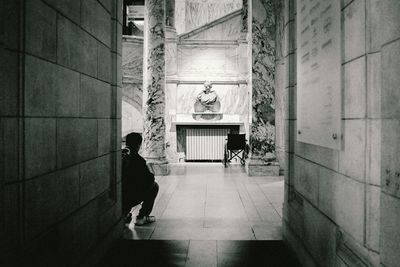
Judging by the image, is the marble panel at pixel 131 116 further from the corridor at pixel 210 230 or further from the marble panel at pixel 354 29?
the marble panel at pixel 354 29

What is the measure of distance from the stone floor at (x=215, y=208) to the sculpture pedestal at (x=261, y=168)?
27cm

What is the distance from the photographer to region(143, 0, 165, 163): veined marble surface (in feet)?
29.7

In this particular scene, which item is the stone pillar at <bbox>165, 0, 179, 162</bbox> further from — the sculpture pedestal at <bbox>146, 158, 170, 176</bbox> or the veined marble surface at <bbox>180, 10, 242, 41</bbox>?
the sculpture pedestal at <bbox>146, 158, 170, 176</bbox>

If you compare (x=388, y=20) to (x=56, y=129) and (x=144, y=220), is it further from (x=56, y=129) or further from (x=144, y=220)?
(x=144, y=220)

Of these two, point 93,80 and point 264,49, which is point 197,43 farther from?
point 93,80

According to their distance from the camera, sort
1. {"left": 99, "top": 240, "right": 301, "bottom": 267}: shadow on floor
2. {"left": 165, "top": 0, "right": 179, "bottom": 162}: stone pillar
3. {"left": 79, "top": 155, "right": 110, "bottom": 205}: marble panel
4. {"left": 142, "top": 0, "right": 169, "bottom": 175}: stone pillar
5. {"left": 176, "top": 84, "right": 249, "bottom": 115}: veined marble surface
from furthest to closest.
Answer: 1. {"left": 176, "top": 84, "right": 249, "bottom": 115}: veined marble surface
2. {"left": 165, "top": 0, "right": 179, "bottom": 162}: stone pillar
3. {"left": 142, "top": 0, "right": 169, "bottom": 175}: stone pillar
4. {"left": 99, "top": 240, "right": 301, "bottom": 267}: shadow on floor
5. {"left": 79, "top": 155, "right": 110, "bottom": 205}: marble panel

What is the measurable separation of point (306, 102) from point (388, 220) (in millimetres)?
1652

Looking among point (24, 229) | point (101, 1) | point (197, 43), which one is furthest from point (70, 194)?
point (197, 43)

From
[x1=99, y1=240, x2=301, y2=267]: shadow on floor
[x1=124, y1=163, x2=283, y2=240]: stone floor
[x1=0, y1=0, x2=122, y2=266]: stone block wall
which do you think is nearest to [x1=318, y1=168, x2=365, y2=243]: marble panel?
[x1=99, y1=240, x2=301, y2=267]: shadow on floor

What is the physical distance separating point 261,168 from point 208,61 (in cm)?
545

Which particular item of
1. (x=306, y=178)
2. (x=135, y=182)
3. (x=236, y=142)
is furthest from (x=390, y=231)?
(x=236, y=142)

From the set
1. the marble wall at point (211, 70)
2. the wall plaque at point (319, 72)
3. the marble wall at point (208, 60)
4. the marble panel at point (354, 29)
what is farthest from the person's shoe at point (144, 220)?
the marble wall at point (208, 60)

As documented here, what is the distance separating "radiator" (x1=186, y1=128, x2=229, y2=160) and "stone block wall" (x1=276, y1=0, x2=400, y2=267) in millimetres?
8916

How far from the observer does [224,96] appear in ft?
41.5
